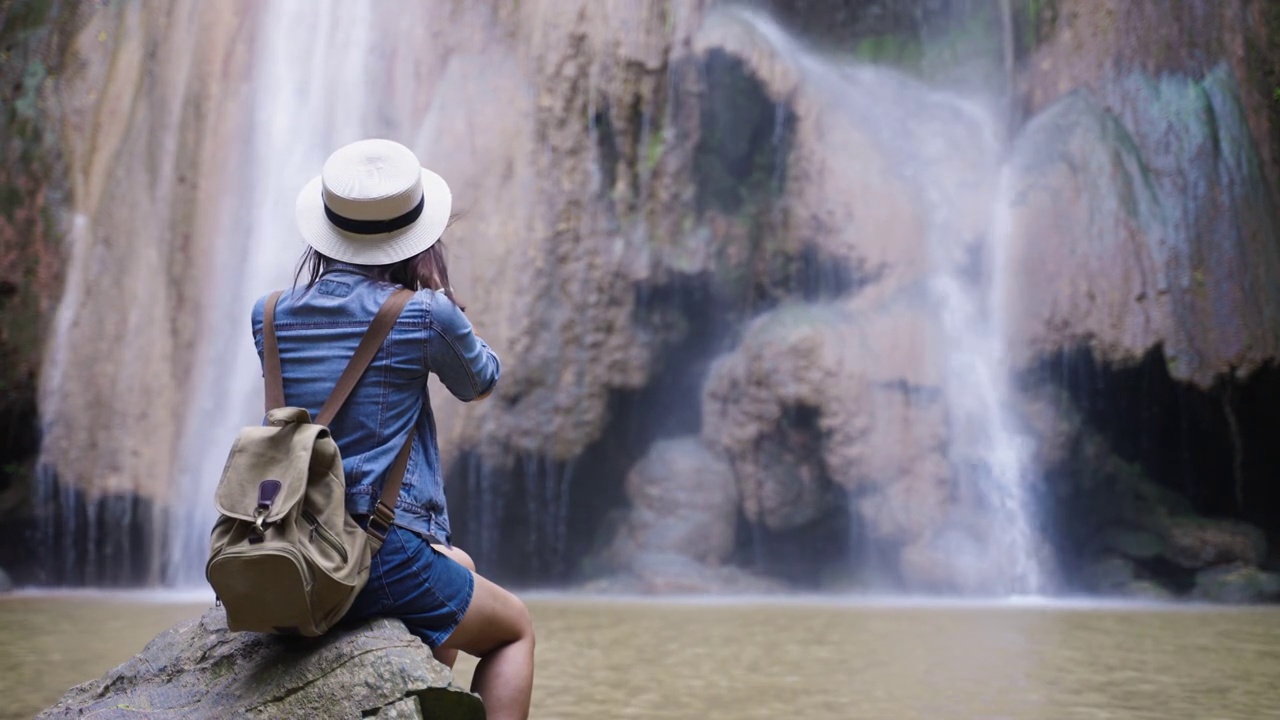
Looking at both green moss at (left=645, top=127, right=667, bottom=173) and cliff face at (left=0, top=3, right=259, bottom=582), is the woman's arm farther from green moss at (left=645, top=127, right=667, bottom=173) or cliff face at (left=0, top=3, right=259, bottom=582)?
green moss at (left=645, top=127, right=667, bottom=173)

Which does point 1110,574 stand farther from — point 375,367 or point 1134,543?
point 375,367

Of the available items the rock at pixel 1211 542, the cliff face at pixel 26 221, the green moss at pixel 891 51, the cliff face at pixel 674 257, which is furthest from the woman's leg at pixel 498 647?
the green moss at pixel 891 51

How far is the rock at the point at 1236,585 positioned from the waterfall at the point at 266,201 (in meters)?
8.97

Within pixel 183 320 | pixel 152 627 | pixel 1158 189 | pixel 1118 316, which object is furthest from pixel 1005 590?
pixel 183 320

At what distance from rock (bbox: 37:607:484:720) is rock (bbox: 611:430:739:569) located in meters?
9.34

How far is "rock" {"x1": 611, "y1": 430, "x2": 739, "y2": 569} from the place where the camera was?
11.7 metres

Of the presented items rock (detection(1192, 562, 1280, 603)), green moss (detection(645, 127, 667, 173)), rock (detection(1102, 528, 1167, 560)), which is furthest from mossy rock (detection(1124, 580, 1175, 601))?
green moss (detection(645, 127, 667, 173))

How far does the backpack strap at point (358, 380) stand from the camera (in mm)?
2141

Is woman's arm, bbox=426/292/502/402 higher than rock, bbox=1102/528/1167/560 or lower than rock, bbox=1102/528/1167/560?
higher

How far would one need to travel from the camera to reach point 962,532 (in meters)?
11.1

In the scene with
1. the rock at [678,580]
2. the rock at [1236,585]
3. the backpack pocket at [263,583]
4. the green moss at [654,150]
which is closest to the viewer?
the backpack pocket at [263,583]

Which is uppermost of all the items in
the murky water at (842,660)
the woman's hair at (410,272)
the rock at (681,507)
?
the woman's hair at (410,272)

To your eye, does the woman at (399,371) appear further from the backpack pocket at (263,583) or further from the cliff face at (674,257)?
the cliff face at (674,257)

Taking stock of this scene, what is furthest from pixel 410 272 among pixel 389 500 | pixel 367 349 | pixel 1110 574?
pixel 1110 574
